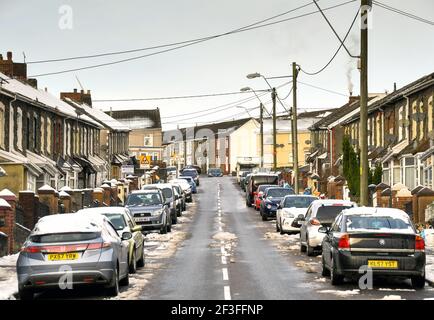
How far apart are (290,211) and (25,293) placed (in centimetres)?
1966

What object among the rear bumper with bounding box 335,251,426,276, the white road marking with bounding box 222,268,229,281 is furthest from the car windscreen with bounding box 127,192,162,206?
the rear bumper with bounding box 335,251,426,276

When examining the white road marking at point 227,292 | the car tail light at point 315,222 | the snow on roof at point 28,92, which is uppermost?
the snow on roof at point 28,92

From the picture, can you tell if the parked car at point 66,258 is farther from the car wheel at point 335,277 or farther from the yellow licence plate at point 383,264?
the yellow licence plate at point 383,264

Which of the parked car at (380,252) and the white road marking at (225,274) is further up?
the parked car at (380,252)

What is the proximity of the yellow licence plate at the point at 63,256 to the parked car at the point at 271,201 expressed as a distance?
2945 cm

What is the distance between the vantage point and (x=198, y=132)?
582 feet

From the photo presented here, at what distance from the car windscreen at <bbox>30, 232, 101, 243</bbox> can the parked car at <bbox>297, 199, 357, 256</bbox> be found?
9.95 m

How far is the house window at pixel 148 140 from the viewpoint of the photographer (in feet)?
468

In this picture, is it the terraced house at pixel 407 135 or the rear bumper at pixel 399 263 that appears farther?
the terraced house at pixel 407 135

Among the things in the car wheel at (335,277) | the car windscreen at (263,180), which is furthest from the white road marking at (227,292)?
the car windscreen at (263,180)

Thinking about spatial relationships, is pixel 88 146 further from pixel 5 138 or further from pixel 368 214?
pixel 368 214

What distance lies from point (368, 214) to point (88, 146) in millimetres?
57764

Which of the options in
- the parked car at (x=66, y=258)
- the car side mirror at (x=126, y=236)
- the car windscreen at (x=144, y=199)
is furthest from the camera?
the car windscreen at (x=144, y=199)

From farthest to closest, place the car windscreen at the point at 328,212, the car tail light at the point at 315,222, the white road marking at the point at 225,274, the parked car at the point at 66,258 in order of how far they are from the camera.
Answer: the car windscreen at the point at 328,212 < the car tail light at the point at 315,222 < the white road marking at the point at 225,274 < the parked car at the point at 66,258
